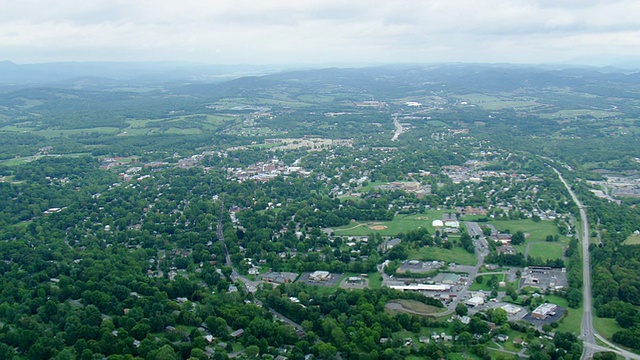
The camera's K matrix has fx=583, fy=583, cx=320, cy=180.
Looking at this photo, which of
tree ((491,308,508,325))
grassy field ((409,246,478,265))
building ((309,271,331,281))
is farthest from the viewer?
grassy field ((409,246,478,265))

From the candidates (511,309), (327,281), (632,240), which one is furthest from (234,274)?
(632,240)

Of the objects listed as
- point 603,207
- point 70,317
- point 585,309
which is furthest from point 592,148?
point 70,317

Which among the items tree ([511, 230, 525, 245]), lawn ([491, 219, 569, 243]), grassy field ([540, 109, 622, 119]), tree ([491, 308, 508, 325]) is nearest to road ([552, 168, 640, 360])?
lawn ([491, 219, 569, 243])

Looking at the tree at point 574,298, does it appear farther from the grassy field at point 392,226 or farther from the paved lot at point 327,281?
the grassy field at point 392,226

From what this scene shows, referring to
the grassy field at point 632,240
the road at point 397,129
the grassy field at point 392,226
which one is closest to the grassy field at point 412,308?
the grassy field at point 392,226

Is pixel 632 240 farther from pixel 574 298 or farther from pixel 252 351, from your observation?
pixel 252 351

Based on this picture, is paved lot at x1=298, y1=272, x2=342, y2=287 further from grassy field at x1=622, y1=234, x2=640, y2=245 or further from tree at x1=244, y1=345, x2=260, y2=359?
grassy field at x1=622, y1=234, x2=640, y2=245
